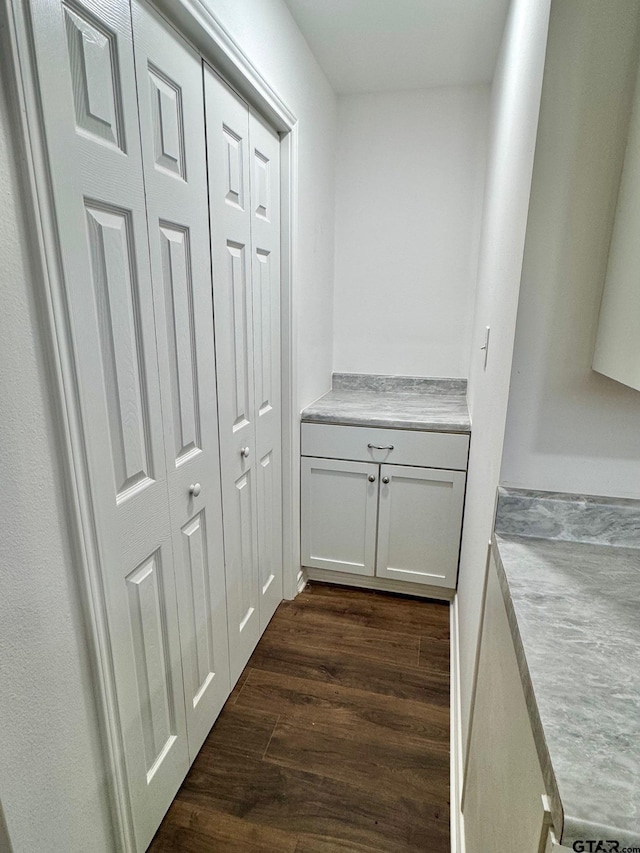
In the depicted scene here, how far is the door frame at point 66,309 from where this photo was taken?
2.20 feet

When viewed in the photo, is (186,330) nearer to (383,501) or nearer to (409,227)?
(383,501)

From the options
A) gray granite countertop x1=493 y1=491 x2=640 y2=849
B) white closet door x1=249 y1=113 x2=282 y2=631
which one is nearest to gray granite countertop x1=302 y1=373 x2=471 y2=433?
white closet door x1=249 y1=113 x2=282 y2=631

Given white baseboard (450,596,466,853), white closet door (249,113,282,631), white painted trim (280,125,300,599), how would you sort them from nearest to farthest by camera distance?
white baseboard (450,596,466,853) < white closet door (249,113,282,631) < white painted trim (280,125,300,599)

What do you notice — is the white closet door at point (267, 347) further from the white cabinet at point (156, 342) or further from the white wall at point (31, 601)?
the white wall at point (31, 601)

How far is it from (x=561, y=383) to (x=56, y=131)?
101cm

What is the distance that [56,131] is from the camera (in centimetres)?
73

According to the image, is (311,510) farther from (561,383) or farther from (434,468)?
(561,383)

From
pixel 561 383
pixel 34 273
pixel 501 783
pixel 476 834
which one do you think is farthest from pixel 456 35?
pixel 476 834

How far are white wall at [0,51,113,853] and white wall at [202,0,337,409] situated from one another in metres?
0.91

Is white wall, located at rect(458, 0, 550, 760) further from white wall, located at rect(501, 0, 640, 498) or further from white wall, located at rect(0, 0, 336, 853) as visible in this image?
white wall, located at rect(0, 0, 336, 853)

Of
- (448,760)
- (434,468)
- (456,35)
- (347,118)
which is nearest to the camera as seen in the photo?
(448,760)

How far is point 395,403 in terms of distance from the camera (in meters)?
2.36

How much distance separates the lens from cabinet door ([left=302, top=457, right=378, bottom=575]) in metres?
2.12

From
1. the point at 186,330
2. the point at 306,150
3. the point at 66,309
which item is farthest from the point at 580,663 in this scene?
the point at 306,150
